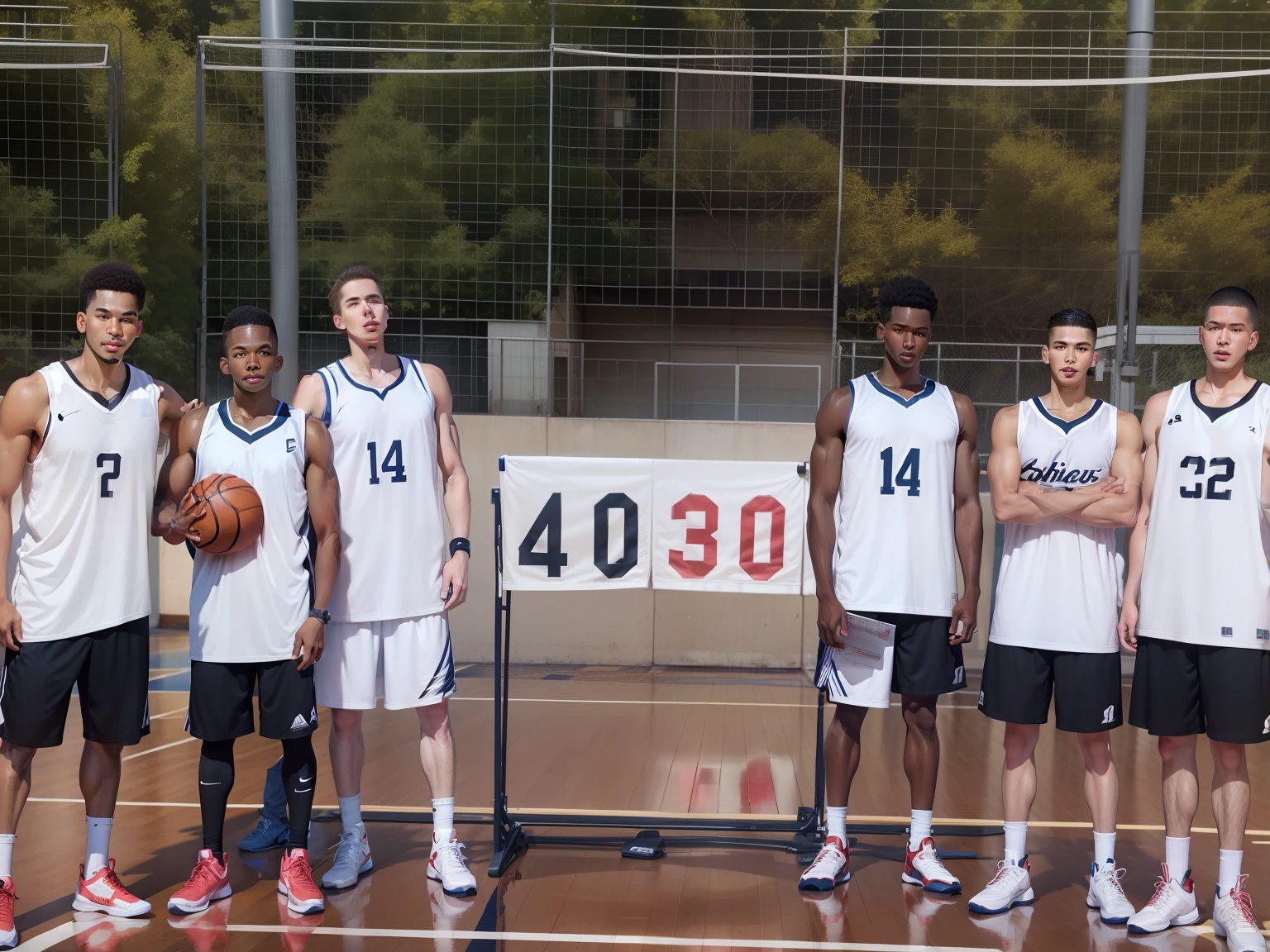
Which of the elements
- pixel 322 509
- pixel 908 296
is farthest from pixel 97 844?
pixel 908 296

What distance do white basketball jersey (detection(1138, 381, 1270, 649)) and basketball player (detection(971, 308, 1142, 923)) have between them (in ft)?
0.42

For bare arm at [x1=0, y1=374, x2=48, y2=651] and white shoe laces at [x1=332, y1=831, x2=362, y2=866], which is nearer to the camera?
bare arm at [x1=0, y1=374, x2=48, y2=651]

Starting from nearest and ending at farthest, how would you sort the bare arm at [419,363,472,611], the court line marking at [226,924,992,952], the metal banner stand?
the court line marking at [226,924,992,952], the bare arm at [419,363,472,611], the metal banner stand

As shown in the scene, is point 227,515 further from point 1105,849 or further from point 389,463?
point 1105,849

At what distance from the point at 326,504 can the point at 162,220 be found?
1348cm

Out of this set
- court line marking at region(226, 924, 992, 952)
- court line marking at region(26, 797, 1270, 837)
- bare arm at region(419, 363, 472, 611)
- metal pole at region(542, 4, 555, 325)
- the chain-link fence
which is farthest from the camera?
the chain-link fence

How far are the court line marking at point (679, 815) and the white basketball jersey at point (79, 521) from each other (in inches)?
70.8

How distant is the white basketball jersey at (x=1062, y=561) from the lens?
12.2ft

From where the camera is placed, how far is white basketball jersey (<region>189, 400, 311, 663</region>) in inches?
143

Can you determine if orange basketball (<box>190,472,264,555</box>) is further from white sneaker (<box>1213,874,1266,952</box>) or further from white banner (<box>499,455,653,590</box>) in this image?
white sneaker (<box>1213,874,1266,952</box>)

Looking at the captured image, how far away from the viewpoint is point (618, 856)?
441 centimetres

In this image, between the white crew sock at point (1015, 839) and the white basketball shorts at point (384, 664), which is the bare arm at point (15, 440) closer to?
the white basketball shorts at point (384, 664)

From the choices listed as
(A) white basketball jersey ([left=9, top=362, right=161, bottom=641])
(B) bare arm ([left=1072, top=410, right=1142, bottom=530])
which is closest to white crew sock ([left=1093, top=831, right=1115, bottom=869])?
(B) bare arm ([left=1072, top=410, right=1142, bottom=530])

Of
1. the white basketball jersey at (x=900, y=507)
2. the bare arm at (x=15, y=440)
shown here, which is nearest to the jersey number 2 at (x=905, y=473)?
the white basketball jersey at (x=900, y=507)
